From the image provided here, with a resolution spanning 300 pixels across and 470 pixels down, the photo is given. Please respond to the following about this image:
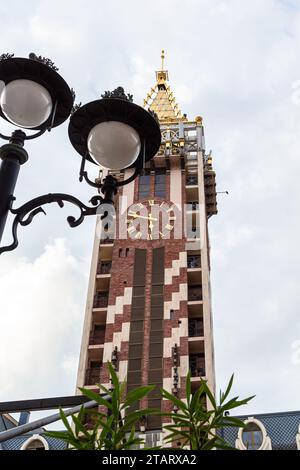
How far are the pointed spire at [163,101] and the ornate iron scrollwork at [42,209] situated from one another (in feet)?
139

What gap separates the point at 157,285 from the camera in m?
34.4

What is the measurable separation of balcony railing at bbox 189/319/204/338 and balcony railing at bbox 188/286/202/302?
55.5 inches

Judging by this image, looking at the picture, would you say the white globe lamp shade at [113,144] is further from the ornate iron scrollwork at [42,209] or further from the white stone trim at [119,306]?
the white stone trim at [119,306]

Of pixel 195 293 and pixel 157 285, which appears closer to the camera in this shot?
pixel 157 285

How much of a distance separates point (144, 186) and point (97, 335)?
13.0m

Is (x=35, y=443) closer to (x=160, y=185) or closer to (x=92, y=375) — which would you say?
(x=92, y=375)

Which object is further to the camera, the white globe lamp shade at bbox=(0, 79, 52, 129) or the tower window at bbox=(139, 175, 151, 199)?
the tower window at bbox=(139, 175, 151, 199)

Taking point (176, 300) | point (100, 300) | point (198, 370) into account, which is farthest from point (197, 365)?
point (100, 300)

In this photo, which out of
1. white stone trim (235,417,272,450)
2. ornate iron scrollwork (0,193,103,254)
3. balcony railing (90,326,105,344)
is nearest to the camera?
ornate iron scrollwork (0,193,103,254)

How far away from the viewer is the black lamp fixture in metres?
5.97

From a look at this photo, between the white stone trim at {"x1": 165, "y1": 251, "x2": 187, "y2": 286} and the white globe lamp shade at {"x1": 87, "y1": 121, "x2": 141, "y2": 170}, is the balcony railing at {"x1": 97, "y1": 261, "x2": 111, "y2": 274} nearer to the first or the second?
the white stone trim at {"x1": 165, "y1": 251, "x2": 187, "y2": 286}

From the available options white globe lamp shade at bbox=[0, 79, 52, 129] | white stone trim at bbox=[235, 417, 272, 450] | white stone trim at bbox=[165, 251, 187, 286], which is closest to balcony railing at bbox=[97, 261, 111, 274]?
white stone trim at bbox=[165, 251, 187, 286]

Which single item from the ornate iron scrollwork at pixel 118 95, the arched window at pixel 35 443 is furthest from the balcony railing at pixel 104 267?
the ornate iron scrollwork at pixel 118 95
